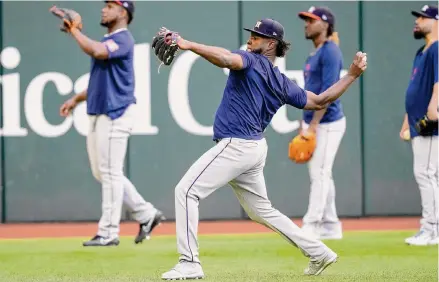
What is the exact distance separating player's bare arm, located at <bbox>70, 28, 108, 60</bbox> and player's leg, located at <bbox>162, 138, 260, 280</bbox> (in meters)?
2.49

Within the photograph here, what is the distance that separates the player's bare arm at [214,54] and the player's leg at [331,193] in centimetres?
349

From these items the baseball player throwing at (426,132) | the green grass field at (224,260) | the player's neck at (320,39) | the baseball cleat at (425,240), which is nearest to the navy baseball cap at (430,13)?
the baseball player throwing at (426,132)

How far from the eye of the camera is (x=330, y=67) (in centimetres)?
1011

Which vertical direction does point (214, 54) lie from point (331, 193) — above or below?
above

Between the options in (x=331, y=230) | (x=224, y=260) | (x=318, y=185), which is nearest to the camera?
(x=224, y=260)

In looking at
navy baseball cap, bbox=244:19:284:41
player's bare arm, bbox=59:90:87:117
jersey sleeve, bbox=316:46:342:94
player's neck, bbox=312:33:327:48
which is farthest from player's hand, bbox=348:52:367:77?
player's bare arm, bbox=59:90:87:117

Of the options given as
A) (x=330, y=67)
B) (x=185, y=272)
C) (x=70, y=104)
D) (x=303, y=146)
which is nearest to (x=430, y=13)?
(x=330, y=67)

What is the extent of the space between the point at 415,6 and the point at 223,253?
551 centimetres

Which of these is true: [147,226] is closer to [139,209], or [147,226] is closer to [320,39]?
[139,209]

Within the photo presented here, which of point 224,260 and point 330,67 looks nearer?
point 224,260

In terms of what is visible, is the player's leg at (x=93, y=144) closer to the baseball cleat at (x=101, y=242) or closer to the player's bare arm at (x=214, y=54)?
the baseball cleat at (x=101, y=242)

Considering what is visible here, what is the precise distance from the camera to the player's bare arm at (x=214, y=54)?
6723 mm

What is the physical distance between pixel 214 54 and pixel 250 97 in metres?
0.63

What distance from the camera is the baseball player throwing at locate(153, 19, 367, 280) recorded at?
723cm
